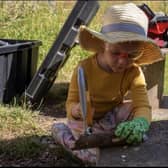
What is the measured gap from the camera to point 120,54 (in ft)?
9.59

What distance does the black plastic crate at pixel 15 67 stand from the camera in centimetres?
455

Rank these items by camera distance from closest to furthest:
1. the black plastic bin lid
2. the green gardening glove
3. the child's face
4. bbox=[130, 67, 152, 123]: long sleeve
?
the green gardening glove → the child's face → bbox=[130, 67, 152, 123]: long sleeve → the black plastic bin lid

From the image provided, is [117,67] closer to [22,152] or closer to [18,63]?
[22,152]

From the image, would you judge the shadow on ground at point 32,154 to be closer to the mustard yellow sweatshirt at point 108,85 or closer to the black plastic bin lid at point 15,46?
the mustard yellow sweatshirt at point 108,85

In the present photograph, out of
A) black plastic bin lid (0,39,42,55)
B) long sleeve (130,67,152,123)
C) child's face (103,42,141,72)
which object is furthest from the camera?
black plastic bin lid (0,39,42,55)

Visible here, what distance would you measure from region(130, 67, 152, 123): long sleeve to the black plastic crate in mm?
1649

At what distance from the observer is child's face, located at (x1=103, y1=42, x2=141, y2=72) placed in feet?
9.57

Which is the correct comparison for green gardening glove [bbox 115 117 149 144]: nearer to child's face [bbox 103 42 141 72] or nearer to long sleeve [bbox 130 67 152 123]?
long sleeve [bbox 130 67 152 123]

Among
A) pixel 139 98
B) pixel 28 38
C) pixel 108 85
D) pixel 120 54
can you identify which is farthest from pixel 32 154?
pixel 28 38

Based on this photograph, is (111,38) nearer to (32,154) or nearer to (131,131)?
(131,131)

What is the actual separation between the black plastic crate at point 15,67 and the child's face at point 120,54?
169 centimetres

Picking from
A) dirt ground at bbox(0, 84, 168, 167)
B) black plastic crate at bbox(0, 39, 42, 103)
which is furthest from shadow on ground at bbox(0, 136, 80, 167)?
black plastic crate at bbox(0, 39, 42, 103)

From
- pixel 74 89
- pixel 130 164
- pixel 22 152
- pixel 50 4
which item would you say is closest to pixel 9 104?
pixel 22 152

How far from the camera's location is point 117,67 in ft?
9.78
